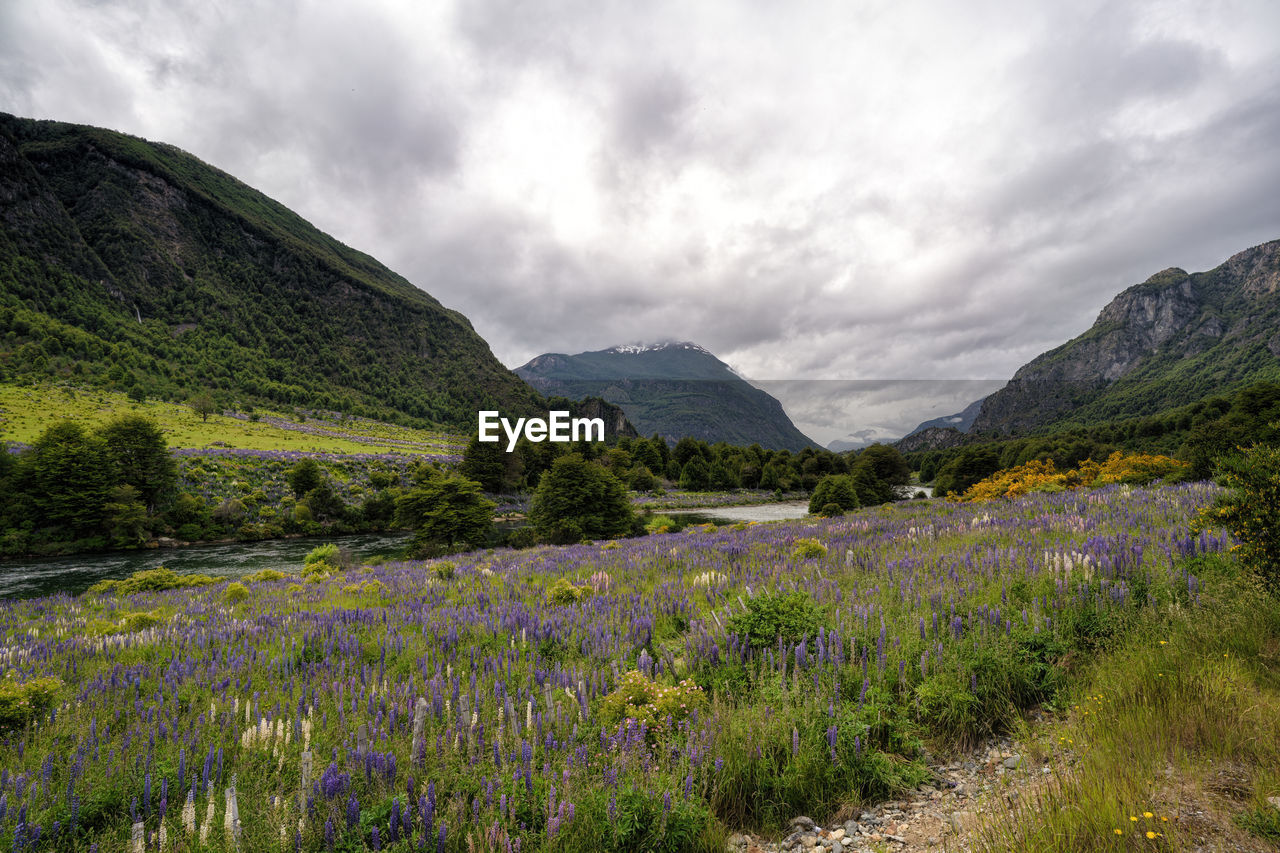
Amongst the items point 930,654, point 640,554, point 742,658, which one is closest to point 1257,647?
point 930,654

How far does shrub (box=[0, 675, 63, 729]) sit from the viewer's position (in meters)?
3.84

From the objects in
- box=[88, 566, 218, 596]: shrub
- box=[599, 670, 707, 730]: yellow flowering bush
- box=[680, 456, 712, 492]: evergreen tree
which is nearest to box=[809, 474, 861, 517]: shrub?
box=[599, 670, 707, 730]: yellow flowering bush

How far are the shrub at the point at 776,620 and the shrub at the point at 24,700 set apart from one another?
6330 millimetres

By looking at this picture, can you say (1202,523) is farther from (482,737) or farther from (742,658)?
(482,737)

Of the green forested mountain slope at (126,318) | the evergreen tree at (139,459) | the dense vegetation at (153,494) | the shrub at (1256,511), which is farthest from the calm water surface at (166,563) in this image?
the green forested mountain slope at (126,318)

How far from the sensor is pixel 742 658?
15.4ft

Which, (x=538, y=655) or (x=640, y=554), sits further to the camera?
(x=640, y=554)

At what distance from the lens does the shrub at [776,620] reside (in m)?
4.81

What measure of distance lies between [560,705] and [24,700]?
4.67 meters

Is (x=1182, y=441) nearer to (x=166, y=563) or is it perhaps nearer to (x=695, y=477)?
(x=695, y=477)

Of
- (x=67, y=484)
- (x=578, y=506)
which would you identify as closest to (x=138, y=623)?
(x=578, y=506)

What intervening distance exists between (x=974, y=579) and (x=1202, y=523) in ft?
8.32

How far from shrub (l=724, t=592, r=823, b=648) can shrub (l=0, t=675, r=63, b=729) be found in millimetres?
6330

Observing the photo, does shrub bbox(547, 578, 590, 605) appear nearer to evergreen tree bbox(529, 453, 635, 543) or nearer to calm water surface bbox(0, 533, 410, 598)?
evergreen tree bbox(529, 453, 635, 543)
